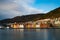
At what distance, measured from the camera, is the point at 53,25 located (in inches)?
6339

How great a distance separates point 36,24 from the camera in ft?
567

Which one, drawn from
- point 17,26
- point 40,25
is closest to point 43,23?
point 40,25

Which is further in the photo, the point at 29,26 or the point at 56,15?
the point at 56,15

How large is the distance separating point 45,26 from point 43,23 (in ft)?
25.3

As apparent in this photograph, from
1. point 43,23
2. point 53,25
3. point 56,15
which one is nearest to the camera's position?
point 53,25

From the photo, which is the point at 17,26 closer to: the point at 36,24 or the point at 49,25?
the point at 36,24

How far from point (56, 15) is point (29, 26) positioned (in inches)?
1490

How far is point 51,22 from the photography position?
17050cm

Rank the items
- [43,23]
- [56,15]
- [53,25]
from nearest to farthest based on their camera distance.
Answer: [53,25] < [43,23] < [56,15]

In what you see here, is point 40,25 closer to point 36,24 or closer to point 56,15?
point 36,24

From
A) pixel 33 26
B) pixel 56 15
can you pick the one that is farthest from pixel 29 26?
pixel 56 15

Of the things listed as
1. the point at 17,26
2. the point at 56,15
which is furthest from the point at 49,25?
the point at 56,15

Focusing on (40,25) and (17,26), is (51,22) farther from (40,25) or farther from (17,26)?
(17,26)

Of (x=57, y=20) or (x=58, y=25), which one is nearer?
(x=58, y=25)
